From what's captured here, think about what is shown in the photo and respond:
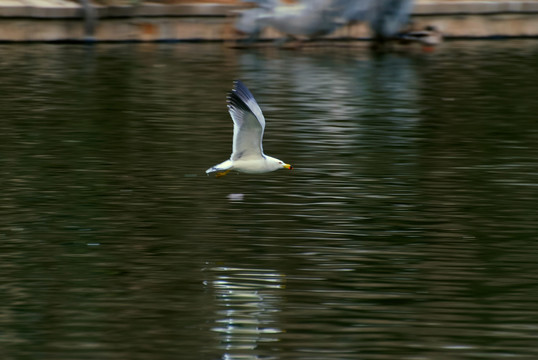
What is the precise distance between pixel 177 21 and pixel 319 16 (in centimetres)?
392

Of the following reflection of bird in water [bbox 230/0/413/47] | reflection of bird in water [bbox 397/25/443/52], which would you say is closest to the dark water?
reflection of bird in water [bbox 230/0/413/47]

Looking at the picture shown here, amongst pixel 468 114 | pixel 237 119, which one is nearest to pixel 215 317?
pixel 237 119

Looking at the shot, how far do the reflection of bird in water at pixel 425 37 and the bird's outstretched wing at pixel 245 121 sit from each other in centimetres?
1864

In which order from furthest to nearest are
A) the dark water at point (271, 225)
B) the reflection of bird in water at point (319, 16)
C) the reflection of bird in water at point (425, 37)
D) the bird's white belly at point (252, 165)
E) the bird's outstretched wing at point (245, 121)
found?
the reflection of bird in water at point (425, 37) → the reflection of bird in water at point (319, 16) → the bird's white belly at point (252, 165) → the bird's outstretched wing at point (245, 121) → the dark water at point (271, 225)

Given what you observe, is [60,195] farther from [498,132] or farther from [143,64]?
[143,64]

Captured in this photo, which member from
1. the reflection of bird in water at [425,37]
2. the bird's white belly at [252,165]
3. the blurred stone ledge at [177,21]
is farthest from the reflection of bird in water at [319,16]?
the bird's white belly at [252,165]

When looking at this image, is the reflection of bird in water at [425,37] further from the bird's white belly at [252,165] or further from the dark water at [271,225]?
the bird's white belly at [252,165]

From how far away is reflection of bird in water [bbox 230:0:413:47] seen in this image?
90.4 ft

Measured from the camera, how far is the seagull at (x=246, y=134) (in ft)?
34.4

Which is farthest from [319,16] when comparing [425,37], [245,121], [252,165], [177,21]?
[245,121]

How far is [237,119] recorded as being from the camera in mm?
10734

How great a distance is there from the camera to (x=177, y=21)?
29562 millimetres

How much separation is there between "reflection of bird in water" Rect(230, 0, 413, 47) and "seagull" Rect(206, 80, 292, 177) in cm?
1662

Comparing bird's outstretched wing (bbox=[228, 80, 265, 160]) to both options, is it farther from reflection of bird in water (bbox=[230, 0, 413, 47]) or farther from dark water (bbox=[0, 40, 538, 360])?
reflection of bird in water (bbox=[230, 0, 413, 47])
